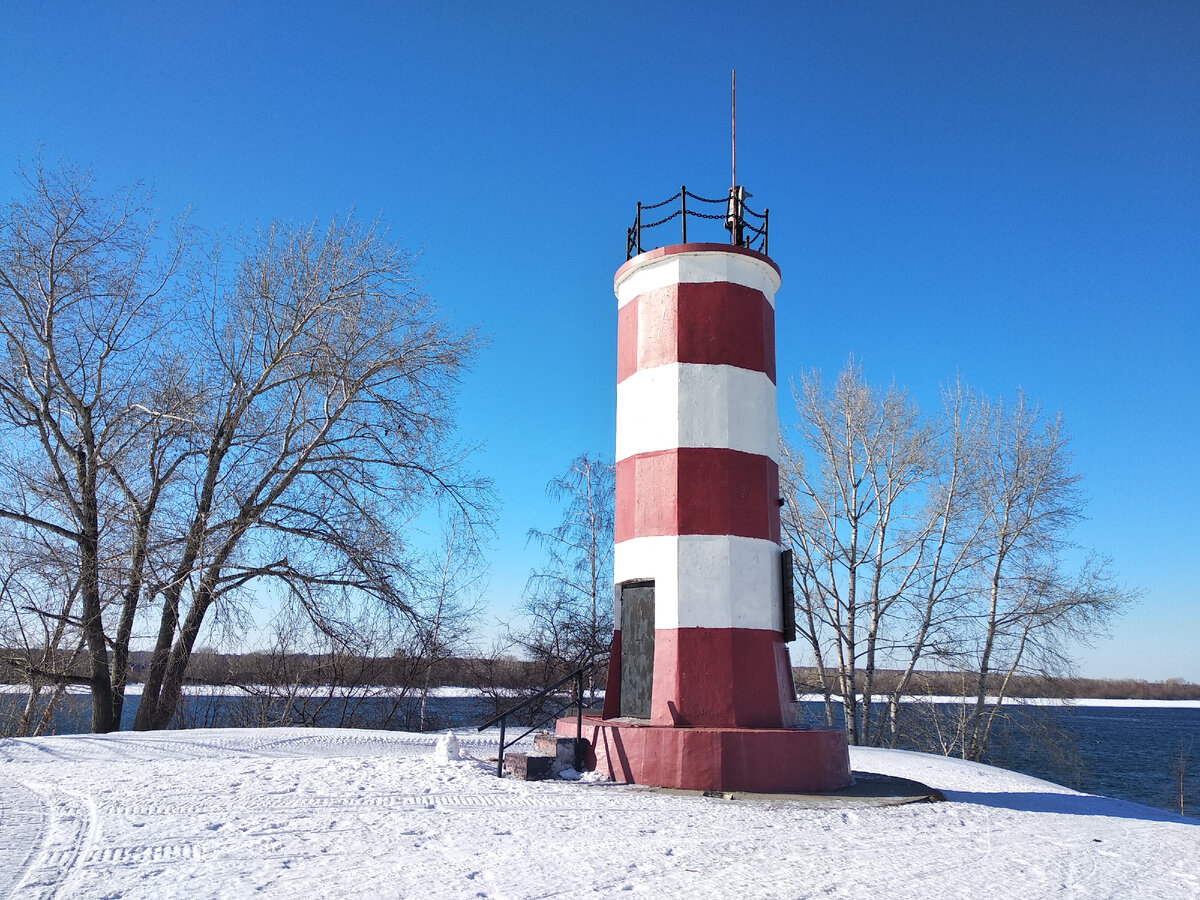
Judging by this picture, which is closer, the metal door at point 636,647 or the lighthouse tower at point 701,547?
the lighthouse tower at point 701,547

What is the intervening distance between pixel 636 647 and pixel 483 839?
396 cm

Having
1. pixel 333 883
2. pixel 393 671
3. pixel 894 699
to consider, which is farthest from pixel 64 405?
pixel 894 699

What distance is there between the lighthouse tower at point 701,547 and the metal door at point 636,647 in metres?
0.02

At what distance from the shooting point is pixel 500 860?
5.25 meters

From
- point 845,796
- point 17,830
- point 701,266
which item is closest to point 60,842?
point 17,830

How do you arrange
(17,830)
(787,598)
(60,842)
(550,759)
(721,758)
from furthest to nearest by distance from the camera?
(787,598), (550,759), (721,758), (17,830), (60,842)

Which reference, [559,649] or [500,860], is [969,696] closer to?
[559,649]

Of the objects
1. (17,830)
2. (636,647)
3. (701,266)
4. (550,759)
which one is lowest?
(17,830)

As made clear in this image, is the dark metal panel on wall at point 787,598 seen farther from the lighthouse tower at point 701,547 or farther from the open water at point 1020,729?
the open water at point 1020,729

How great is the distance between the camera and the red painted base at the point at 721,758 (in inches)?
323

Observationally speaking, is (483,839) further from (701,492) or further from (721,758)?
(701,492)

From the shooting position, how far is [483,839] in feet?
18.9

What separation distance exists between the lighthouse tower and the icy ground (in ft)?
2.23

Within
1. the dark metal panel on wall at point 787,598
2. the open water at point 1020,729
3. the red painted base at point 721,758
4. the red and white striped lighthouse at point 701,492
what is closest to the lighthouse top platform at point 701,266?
the red and white striped lighthouse at point 701,492
